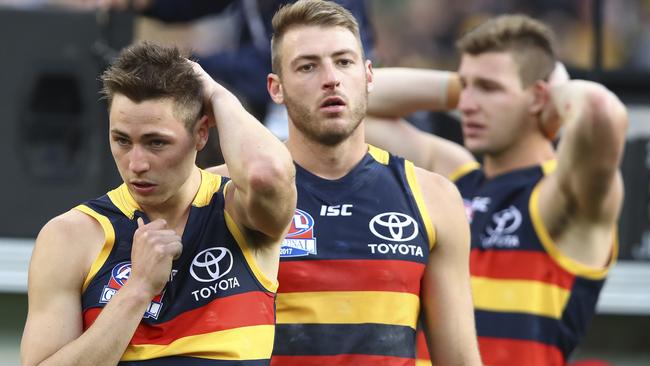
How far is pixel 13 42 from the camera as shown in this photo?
654cm

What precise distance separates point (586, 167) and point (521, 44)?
76cm

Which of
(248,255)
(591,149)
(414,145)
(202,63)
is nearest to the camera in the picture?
(248,255)

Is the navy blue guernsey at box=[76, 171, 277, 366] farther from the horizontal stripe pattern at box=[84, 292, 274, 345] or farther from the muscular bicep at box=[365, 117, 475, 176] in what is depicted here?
the muscular bicep at box=[365, 117, 475, 176]

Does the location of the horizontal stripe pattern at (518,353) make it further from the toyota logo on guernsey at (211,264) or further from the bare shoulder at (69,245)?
the bare shoulder at (69,245)

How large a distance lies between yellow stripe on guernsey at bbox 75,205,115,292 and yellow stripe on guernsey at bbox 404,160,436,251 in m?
1.05

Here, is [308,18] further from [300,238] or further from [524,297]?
[524,297]

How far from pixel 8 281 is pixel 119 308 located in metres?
3.61

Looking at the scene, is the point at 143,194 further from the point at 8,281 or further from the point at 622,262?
the point at 622,262

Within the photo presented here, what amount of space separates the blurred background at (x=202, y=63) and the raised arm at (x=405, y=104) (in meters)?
0.92

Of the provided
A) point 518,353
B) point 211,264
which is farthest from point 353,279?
point 518,353

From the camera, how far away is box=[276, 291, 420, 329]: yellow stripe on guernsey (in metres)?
3.84

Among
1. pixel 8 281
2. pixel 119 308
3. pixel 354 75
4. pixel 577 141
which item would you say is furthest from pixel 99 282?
pixel 8 281

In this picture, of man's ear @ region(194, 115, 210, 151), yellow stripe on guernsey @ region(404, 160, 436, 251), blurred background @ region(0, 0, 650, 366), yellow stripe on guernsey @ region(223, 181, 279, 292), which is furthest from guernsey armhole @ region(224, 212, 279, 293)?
blurred background @ region(0, 0, 650, 366)

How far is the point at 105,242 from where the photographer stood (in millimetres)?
3373
